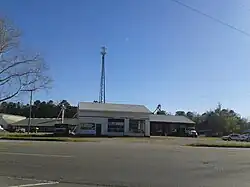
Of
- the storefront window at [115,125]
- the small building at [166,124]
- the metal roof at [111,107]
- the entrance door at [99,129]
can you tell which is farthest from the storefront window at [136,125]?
the small building at [166,124]

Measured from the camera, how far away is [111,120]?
245 feet

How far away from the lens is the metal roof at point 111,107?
247 feet

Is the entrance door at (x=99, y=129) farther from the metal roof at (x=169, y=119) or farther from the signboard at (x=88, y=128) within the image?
the metal roof at (x=169, y=119)

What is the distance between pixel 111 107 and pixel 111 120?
4796mm

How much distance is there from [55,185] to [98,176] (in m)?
2.15

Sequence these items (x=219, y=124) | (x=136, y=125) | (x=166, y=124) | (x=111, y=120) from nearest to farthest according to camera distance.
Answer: (x=111, y=120) → (x=136, y=125) → (x=166, y=124) → (x=219, y=124)

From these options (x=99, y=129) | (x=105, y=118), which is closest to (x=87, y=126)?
(x=99, y=129)

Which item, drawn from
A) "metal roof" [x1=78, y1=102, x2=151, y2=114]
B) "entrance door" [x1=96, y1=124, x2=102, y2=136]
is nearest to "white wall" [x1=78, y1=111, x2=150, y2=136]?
"entrance door" [x1=96, y1=124, x2=102, y2=136]

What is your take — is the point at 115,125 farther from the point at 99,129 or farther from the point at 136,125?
the point at 136,125

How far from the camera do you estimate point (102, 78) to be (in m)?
80.6

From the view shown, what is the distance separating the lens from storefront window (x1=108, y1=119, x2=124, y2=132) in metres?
74.5

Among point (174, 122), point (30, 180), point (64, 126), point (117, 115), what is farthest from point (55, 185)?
point (174, 122)

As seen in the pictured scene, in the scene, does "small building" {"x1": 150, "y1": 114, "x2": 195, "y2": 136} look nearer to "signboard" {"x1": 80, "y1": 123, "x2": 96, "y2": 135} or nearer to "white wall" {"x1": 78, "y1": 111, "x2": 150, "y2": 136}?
"white wall" {"x1": 78, "y1": 111, "x2": 150, "y2": 136}

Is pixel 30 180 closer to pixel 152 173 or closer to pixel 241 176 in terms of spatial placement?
pixel 152 173
